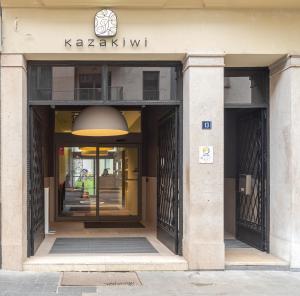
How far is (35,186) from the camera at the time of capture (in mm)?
9352

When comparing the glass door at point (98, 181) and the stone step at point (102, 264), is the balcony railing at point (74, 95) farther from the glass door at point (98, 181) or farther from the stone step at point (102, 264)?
the glass door at point (98, 181)

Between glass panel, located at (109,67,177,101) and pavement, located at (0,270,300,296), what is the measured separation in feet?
10.1

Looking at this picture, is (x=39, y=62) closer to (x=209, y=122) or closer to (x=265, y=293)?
(x=209, y=122)

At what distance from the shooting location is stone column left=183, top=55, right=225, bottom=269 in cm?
845

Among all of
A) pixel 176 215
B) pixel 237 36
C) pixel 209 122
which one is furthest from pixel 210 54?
pixel 176 215

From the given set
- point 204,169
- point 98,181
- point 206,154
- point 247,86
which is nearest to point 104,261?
→ point 204,169

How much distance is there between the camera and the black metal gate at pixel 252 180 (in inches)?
376

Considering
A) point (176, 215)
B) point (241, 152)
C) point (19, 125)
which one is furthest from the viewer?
point (241, 152)

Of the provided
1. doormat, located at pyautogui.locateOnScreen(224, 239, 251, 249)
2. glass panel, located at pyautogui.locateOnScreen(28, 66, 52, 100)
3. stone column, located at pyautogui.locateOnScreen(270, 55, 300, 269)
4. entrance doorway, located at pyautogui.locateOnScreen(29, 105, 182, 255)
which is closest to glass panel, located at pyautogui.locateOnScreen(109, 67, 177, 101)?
glass panel, located at pyautogui.locateOnScreen(28, 66, 52, 100)

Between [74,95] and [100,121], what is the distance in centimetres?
232

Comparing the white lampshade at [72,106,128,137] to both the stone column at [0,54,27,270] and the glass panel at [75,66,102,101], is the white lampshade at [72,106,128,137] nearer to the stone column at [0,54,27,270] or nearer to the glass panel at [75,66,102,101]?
the glass panel at [75,66,102,101]

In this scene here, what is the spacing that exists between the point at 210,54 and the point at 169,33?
2.59 ft

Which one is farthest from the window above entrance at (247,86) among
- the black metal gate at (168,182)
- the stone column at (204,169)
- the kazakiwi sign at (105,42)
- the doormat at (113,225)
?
the doormat at (113,225)

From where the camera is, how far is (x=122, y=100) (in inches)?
346
